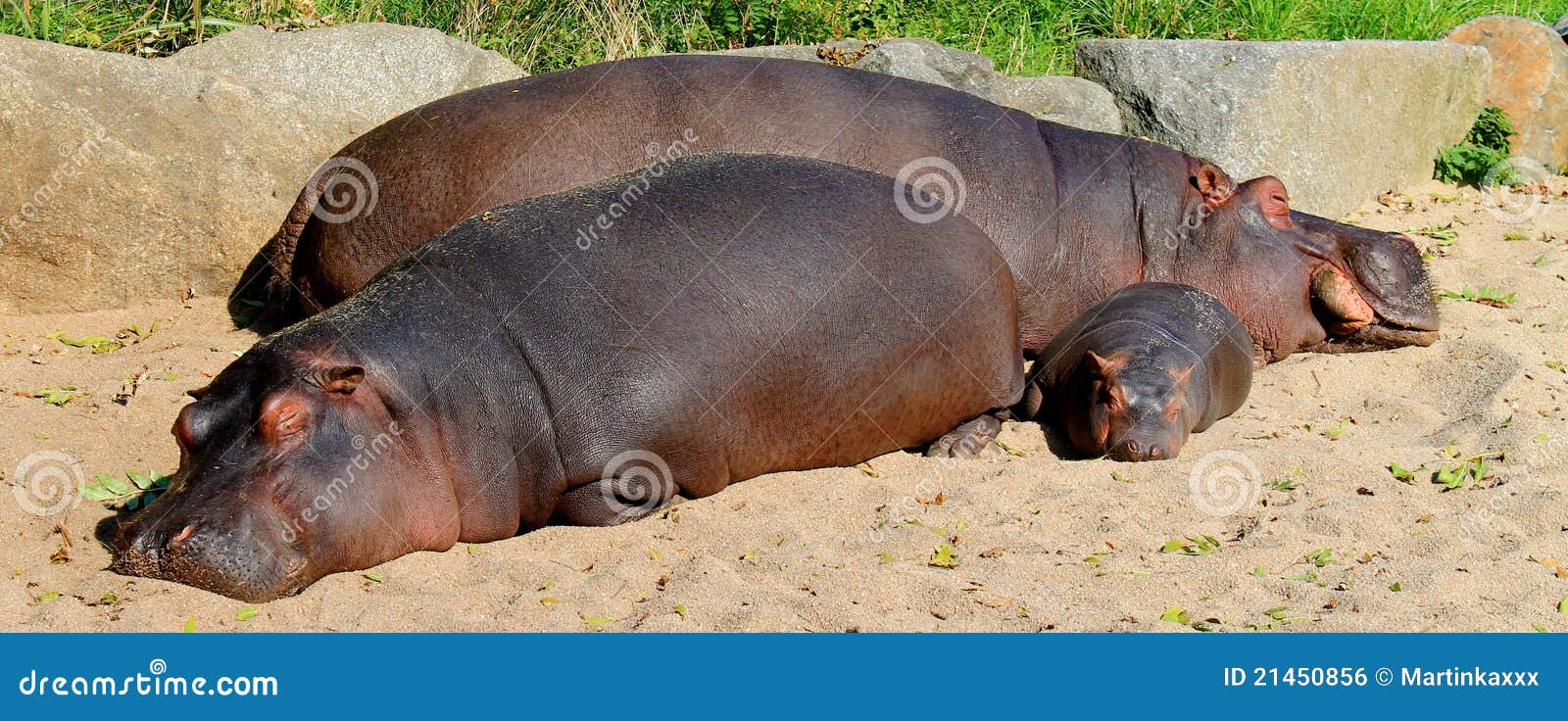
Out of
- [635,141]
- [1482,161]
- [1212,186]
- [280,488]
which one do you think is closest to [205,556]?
[280,488]

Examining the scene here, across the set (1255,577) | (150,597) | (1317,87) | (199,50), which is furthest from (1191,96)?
(150,597)

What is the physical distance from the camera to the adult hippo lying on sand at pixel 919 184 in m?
6.48

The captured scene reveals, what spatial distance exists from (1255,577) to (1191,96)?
4.87 meters

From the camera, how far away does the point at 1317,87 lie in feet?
30.1

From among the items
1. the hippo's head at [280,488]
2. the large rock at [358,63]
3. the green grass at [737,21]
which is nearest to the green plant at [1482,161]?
the green grass at [737,21]

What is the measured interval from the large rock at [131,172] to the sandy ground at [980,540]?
38cm

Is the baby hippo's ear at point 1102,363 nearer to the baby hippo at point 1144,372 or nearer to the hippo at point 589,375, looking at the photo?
the baby hippo at point 1144,372

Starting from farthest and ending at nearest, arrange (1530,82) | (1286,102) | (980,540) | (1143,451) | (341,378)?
(1530,82), (1286,102), (1143,451), (980,540), (341,378)

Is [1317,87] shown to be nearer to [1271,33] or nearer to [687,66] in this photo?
[1271,33]

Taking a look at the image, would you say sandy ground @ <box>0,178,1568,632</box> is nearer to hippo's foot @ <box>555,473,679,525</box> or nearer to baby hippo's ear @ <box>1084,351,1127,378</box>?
hippo's foot @ <box>555,473,679,525</box>

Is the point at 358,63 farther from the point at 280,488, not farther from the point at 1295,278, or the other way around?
the point at 1295,278

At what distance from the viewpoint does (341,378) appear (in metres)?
4.66

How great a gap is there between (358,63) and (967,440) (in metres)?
3.92

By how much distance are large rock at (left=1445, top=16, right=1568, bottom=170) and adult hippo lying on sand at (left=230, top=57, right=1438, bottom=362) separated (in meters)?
3.74
